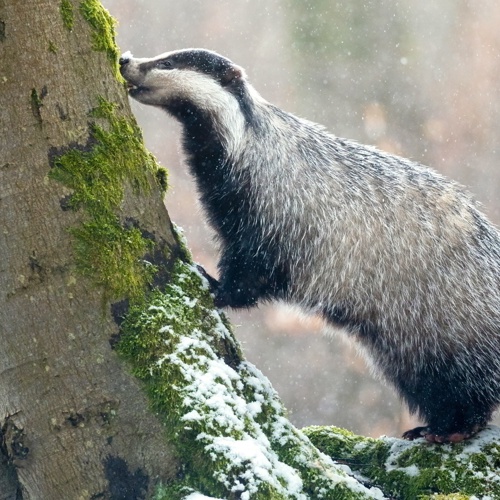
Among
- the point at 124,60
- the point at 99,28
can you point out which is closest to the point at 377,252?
the point at 124,60

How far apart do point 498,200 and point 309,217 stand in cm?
1041

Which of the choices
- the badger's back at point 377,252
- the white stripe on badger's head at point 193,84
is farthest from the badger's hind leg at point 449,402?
the white stripe on badger's head at point 193,84

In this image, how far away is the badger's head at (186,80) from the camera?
4.71 metres

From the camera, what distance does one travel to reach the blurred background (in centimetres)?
1429

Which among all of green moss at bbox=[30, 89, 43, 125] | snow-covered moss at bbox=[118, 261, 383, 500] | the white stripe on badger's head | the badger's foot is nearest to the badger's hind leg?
the badger's foot

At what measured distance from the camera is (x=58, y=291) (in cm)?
317

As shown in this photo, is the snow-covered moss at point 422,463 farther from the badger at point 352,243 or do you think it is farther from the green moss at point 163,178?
the green moss at point 163,178

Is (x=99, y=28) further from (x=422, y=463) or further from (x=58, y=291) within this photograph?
(x=422, y=463)

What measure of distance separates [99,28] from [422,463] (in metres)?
2.32

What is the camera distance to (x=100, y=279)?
3.25m

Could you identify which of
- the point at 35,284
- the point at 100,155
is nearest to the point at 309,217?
the point at 100,155

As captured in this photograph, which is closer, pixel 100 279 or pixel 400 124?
pixel 100 279

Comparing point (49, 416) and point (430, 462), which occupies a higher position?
point (49, 416)

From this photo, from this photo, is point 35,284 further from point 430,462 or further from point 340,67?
point 340,67
